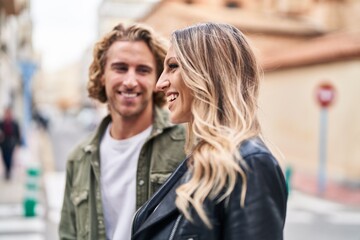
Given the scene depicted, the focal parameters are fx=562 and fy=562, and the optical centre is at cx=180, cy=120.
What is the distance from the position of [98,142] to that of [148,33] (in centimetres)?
56

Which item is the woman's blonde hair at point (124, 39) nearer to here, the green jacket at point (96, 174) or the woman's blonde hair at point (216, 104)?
the green jacket at point (96, 174)

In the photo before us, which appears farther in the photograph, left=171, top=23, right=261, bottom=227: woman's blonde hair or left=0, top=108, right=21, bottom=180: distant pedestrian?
A: left=0, top=108, right=21, bottom=180: distant pedestrian

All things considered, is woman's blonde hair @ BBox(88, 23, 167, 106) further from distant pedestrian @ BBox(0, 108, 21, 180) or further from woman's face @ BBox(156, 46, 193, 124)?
distant pedestrian @ BBox(0, 108, 21, 180)

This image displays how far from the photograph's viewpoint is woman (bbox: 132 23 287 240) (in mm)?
1505

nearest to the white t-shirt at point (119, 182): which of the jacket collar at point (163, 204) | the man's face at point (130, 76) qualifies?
the man's face at point (130, 76)

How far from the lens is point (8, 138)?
535 inches

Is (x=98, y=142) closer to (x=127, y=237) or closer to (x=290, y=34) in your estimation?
(x=127, y=237)

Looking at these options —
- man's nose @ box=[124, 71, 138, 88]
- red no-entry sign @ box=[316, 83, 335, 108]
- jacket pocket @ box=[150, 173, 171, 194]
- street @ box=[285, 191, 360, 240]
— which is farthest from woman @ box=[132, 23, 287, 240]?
red no-entry sign @ box=[316, 83, 335, 108]

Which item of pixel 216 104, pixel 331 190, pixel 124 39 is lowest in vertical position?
pixel 216 104

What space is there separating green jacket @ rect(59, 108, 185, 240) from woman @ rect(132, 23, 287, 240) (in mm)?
599

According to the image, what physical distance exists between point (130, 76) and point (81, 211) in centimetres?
64

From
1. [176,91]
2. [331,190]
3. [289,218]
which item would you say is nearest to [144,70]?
[176,91]

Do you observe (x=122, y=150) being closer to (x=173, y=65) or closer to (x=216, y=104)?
(x=173, y=65)

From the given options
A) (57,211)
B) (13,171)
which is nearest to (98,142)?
(57,211)
